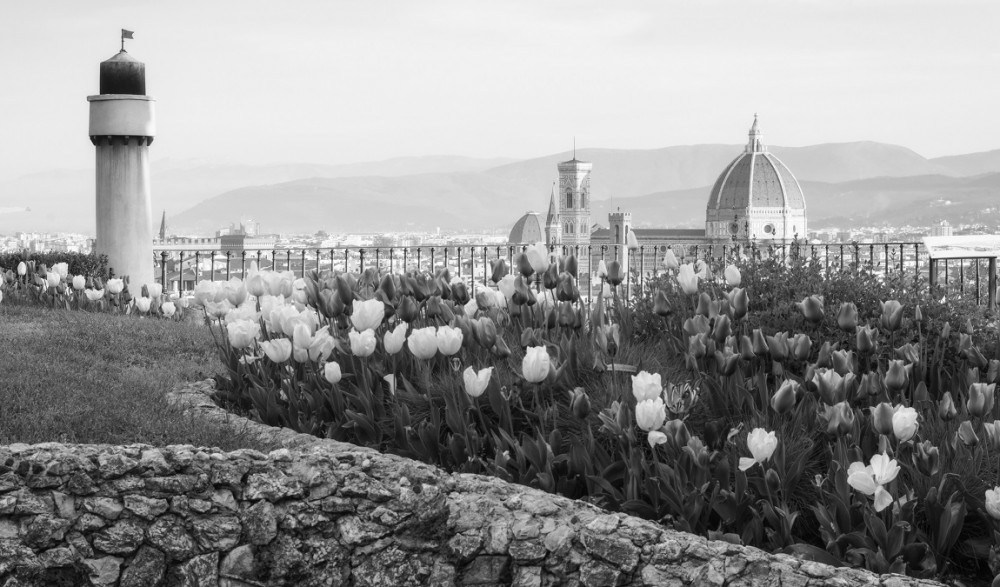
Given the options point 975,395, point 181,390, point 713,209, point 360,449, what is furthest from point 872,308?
point 713,209

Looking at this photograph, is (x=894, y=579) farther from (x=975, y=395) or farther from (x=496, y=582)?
(x=496, y=582)

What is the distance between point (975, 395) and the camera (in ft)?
10.1

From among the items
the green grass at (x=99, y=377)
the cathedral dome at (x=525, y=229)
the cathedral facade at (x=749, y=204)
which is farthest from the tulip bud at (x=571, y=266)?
the cathedral facade at (x=749, y=204)

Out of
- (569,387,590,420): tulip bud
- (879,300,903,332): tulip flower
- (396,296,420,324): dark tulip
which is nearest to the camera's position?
(569,387,590,420): tulip bud

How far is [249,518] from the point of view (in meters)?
3.18

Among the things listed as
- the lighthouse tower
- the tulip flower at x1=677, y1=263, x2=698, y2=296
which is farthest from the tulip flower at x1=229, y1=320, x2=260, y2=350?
the lighthouse tower

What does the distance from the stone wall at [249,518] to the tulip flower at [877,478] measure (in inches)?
28.0

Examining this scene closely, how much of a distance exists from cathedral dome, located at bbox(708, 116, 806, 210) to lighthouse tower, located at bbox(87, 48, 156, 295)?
483 feet

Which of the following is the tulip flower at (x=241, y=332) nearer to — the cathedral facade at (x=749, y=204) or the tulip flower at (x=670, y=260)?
the tulip flower at (x=670, y=260)

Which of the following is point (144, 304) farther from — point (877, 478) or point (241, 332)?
point (877, 478)

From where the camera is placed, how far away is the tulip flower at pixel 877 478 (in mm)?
2643

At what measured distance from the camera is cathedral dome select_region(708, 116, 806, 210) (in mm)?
153125

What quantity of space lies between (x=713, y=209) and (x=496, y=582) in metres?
157

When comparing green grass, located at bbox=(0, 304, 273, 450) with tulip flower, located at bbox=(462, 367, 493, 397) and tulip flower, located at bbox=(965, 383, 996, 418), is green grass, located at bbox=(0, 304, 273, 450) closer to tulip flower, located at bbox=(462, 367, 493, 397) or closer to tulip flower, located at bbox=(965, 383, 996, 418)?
tulip flower, located at bbox=(462, 367, 493, 397)
